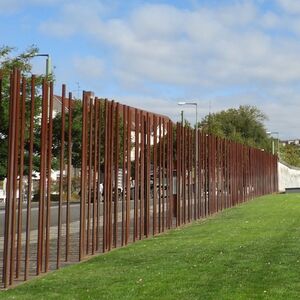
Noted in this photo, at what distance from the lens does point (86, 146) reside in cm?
1203

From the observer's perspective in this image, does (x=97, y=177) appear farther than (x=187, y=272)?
Yes

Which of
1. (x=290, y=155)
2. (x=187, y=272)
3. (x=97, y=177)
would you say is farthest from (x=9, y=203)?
(x=290, y=155)

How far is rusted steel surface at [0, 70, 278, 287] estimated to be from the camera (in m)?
9.28

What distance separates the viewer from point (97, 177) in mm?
12875

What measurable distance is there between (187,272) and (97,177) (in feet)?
13.2

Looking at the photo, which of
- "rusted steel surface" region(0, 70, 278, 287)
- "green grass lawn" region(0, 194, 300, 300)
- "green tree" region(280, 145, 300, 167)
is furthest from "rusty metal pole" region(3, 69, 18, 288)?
"green tree" region(280, 145, 300, 167)

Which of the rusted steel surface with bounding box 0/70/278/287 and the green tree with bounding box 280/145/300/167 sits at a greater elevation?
the green tree with bounding box 280/145/300/167

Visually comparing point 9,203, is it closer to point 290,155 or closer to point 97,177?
point 97,177

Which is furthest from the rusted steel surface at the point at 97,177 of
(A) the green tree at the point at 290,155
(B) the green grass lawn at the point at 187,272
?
(A) the green tree at the point at 290,155

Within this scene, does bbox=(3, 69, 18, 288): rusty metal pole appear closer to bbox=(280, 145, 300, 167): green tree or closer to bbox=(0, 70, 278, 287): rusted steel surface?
bbox=(0, 70, 278, 287): rusted steel surface

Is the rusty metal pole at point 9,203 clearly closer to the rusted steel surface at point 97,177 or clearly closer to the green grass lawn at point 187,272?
the rusted steel surface at point 97,177

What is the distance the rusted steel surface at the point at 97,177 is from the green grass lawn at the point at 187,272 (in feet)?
1.97

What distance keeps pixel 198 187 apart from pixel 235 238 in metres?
9.31

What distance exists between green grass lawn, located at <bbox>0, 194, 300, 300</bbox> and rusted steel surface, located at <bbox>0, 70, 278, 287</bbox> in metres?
0.60
